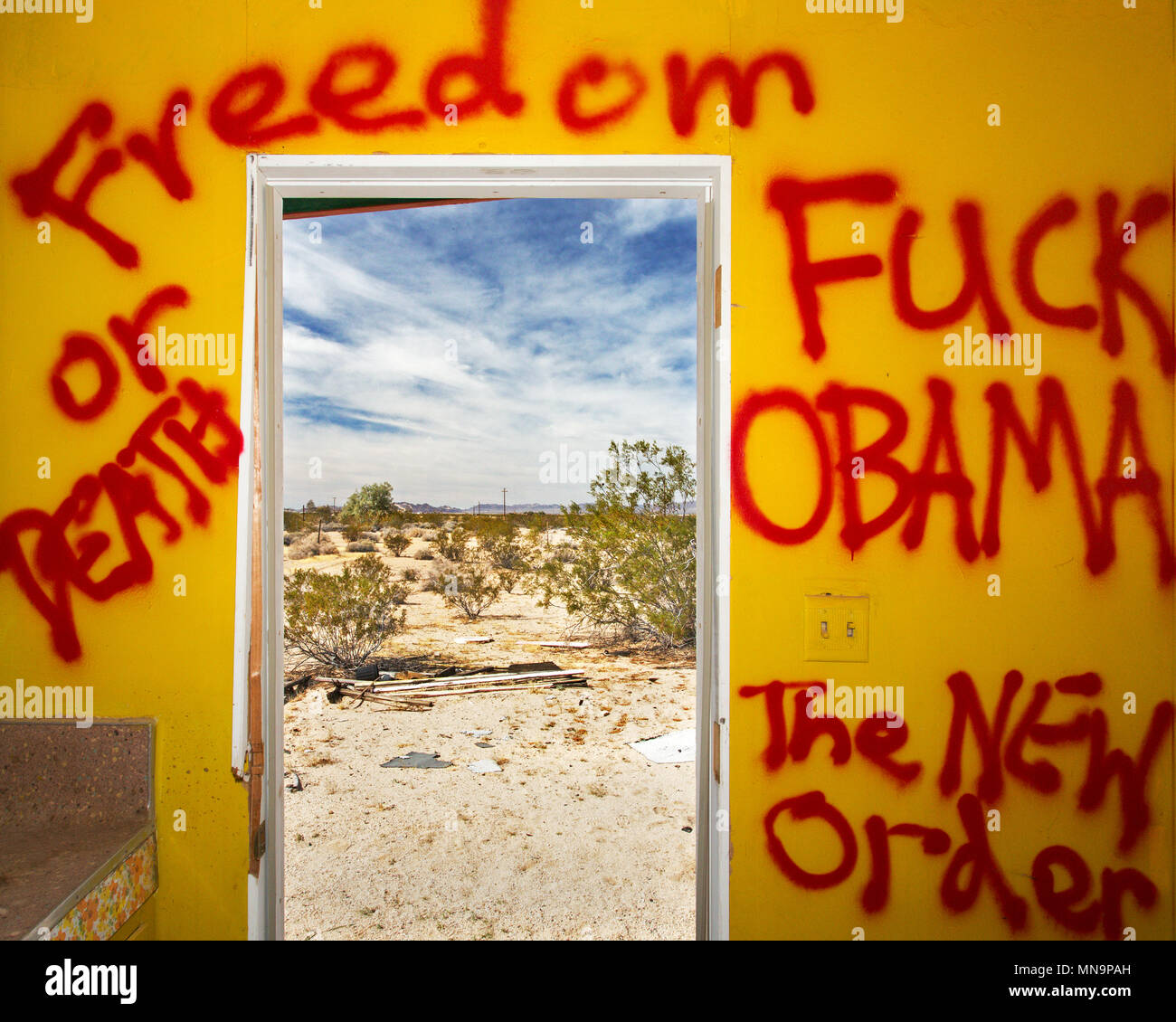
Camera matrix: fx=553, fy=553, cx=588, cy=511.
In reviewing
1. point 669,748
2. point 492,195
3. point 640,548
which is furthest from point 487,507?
point 492,195

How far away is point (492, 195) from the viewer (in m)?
1.62

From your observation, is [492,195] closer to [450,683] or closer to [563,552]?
[450,683]

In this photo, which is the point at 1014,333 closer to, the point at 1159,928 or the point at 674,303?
the point at 1159,928

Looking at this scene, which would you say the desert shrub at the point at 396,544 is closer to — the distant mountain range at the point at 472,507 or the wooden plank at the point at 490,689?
the distant mountain range at the point at 472,507

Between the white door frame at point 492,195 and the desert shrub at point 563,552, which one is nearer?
the white door frame at point 492,195

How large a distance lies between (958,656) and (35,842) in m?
2.42

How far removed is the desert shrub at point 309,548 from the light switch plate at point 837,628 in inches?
487

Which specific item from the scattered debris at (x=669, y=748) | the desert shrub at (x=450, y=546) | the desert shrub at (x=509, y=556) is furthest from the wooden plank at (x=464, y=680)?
the desert shrub at (x=450, y=546)

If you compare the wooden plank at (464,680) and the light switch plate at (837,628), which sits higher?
the light switch plate at (837,628)

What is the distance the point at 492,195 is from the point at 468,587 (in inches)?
326

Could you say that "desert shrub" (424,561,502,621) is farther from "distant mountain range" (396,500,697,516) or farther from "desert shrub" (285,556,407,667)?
"distant mountain range" (396,500,697,516)

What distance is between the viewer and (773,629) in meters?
1.49

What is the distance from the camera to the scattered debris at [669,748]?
4309mm

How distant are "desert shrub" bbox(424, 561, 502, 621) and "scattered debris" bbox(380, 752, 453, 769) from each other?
4.21 m
